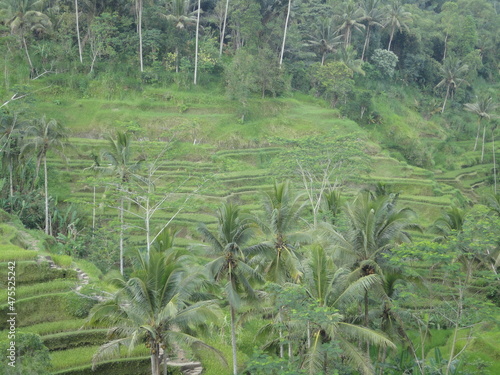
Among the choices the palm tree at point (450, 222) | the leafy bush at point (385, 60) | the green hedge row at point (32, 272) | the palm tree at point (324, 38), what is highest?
the palm tree at point (324, 38)

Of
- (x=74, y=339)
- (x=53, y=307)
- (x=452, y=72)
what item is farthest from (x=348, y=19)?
(x=74, y=339)

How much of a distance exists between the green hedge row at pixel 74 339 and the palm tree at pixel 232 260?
457 cm

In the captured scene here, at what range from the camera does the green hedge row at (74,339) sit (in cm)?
1675

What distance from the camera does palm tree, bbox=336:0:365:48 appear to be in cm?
4888

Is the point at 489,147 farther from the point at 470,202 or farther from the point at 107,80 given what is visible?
the point at 107,80

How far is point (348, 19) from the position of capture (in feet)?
161

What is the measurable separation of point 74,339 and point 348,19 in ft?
134

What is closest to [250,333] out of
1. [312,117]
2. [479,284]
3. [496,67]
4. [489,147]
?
[479,284]

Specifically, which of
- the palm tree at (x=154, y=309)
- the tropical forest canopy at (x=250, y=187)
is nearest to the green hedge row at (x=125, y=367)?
the tropical forest canopy at (x=250, y=187)

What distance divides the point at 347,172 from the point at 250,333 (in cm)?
1116

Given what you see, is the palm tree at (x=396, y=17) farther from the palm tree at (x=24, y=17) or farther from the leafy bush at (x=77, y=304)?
the leafy bush at (x=77, y=304)

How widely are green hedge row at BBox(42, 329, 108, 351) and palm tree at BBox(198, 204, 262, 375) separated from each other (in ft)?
15.0

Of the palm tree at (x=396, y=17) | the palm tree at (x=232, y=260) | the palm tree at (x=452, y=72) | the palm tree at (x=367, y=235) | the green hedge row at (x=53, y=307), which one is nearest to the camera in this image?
the palm tree at (x=232, y=260)

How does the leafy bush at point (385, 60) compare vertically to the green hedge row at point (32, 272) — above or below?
above
